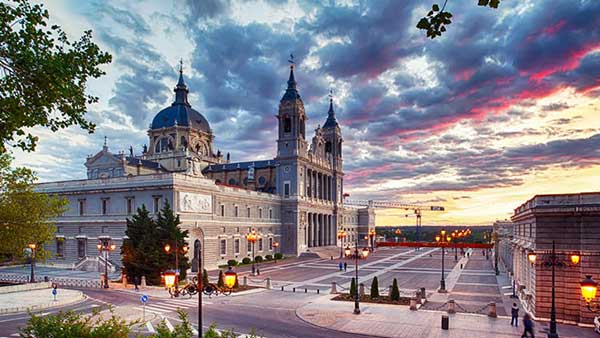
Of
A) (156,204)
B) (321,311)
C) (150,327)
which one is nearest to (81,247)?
(156,204)

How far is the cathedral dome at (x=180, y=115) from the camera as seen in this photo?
87.7m

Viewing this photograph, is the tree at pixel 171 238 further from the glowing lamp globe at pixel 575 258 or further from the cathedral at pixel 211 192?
the glowing lamp globe at pixel 575 258

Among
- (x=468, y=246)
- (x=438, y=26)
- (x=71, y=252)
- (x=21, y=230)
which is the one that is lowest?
Result: (x=468, y=246)

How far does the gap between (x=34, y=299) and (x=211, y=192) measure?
28.3m

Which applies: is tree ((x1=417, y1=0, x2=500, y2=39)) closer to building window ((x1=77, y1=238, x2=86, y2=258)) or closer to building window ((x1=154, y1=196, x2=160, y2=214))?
building window ((x1=154, y1=196, x2=160, y2=214))

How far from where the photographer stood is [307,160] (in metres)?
85.8

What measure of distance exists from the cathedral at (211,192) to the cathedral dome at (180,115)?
21 centimetres

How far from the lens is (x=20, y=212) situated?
32.5 metres

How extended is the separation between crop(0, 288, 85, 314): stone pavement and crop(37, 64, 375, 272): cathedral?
15588mm

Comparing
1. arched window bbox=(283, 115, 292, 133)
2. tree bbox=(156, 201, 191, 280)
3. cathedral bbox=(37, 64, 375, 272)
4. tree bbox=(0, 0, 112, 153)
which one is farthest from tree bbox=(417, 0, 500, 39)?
arched window bbox=(283, 115, 292, 133)

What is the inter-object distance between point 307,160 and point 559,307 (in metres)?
62.2

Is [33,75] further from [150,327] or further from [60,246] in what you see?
[60,246]

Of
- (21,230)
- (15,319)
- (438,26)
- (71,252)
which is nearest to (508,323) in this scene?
(438,26)

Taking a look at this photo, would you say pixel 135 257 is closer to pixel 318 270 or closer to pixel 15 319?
pixel 15 319
